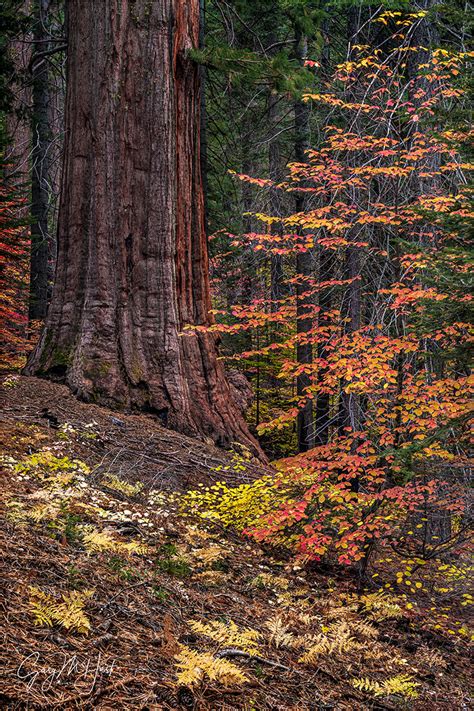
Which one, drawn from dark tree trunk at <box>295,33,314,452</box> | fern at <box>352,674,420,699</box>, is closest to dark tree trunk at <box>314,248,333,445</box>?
dark tree trunk at <box>295,33,314,452</box>

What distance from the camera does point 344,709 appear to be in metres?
3.17

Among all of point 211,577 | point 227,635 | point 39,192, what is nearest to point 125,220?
point 211,577

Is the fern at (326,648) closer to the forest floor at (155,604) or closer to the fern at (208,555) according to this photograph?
the forest floor at (155,604)

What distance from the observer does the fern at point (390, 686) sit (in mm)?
3500

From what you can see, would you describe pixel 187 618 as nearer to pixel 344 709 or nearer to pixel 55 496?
pixel 344 709

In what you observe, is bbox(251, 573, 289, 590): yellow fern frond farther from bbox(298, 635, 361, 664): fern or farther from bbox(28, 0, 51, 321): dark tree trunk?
bbox(28, 0, 51, 321): dark tree trunk

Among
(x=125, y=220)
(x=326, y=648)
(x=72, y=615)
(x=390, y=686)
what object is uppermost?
(x=125, y=220)

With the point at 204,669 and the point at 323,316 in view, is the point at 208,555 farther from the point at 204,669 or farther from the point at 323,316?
the point at 323,316

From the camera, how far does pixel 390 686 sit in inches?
142

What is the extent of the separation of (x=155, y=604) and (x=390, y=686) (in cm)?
158

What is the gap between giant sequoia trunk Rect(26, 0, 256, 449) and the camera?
7570mm

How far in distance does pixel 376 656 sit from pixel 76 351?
5.08 meters

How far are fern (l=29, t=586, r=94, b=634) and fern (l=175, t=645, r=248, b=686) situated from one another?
49 centimetres

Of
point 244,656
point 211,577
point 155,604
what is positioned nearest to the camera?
point 244,656
